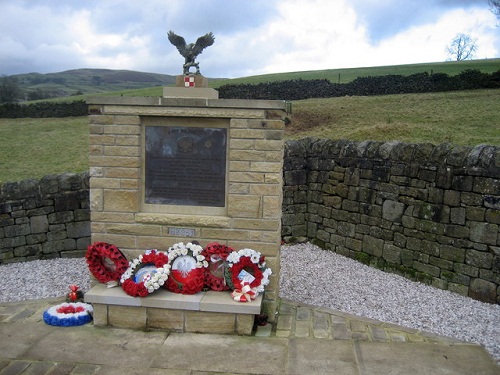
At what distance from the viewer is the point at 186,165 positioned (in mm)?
5223

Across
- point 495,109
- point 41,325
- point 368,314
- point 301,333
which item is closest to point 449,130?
point 495,109

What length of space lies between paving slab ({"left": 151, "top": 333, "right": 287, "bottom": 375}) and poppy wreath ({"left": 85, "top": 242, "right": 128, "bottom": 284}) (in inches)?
37.3

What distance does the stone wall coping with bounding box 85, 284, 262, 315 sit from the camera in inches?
187

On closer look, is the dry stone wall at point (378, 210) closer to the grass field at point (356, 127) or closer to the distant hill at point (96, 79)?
the grass field at point (356, 127)

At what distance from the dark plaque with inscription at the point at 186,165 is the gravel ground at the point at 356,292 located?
2.06 metres

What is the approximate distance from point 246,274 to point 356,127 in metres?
13.5

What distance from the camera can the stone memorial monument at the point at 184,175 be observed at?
16.5 ft

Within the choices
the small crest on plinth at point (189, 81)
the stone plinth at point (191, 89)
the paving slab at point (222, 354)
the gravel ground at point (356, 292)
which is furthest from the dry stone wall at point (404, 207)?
→ the small crest on plinth at point (189, 81)

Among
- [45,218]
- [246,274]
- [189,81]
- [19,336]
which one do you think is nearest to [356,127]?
[45,218]

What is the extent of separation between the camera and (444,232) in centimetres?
666

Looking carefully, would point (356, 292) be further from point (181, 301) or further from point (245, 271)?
point (181, 301)

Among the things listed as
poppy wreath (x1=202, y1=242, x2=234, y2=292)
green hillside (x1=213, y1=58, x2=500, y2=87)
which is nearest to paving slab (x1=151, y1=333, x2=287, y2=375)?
poppy wreath (x1=202, y1=242, x2=234, y2=292)

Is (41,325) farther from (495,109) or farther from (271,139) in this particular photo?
(495,109)

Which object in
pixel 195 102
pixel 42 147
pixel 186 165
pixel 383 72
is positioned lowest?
pixel 42 147
